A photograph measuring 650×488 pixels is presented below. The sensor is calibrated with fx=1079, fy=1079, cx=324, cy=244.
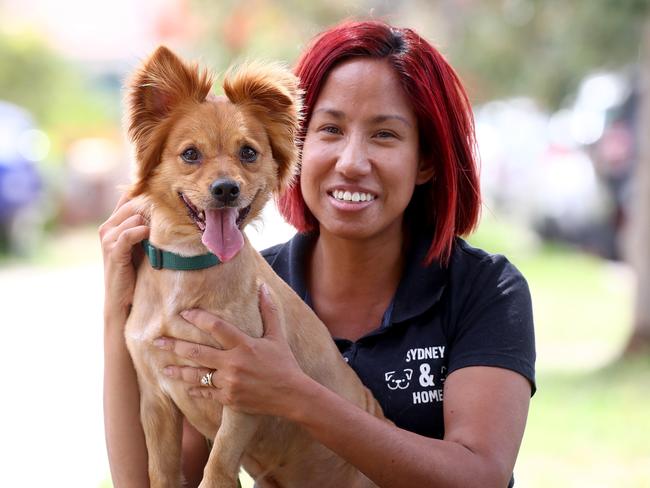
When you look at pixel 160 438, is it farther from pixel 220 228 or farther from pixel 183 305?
pixel 220 228

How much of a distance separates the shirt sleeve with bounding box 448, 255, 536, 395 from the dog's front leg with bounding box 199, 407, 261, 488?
24.2 inches

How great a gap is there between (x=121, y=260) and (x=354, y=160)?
719 millimetres

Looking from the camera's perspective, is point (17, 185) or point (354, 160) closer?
point (354, 160)

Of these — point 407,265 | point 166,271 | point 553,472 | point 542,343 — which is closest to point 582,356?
point 542,343

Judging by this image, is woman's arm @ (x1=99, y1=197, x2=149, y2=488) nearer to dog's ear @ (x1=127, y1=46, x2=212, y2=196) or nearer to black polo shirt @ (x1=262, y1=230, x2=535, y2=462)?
dog's ear @ (x1=127, y1=46, x2=212, y2=196)

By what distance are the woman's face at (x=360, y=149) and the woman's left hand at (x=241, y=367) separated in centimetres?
43

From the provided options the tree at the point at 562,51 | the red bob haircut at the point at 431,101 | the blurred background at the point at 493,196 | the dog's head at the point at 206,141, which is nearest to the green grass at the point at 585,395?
the blurred background at the point at 493,196

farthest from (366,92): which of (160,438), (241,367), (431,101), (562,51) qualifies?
(562,51)

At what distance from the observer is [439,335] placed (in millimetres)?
3176

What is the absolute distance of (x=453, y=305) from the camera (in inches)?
125

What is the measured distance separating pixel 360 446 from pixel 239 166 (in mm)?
814

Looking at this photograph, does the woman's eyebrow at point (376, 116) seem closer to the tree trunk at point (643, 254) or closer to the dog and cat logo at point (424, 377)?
the dog and cat logo at point (424, 377)

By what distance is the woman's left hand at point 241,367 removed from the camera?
279 cm

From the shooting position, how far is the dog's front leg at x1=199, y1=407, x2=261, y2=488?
2891 millimetres
